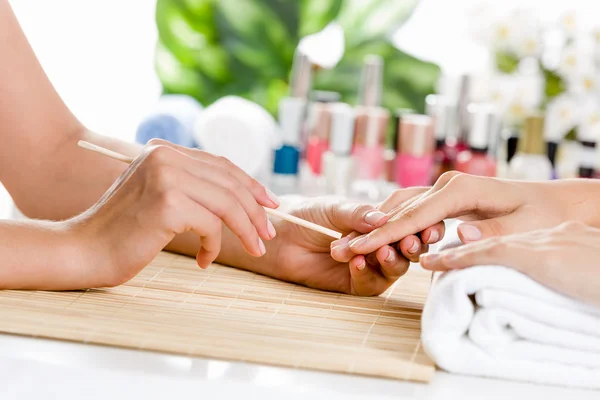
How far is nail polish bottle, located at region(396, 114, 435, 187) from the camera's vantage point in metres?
1.95

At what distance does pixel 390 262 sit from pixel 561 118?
1.25m

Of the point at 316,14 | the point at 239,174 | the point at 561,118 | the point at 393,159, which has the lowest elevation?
the point at 393,159

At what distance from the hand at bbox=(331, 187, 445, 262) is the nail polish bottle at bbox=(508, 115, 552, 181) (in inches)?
40.9

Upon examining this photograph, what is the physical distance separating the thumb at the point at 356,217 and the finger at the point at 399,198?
28 mm

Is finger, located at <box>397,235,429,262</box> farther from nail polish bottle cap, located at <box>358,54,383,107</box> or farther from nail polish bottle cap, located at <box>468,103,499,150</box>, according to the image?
nail polish bottle cap, located at <box>358,54,383,107</box>

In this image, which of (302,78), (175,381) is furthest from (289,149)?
(175,381)

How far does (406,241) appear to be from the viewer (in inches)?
35.9

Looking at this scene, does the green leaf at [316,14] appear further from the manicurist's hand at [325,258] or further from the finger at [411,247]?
the finger at [411,247]

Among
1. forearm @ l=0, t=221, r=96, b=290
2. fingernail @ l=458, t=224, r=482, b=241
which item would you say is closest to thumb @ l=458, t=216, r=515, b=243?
fingernail @ l=458, t=224, r=482, b=241

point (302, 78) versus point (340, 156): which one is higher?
point (302, 78)

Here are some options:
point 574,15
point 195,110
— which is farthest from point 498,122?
point 195,110

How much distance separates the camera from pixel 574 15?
2.04 m

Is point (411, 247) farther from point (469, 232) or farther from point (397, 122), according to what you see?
point (397, 122)

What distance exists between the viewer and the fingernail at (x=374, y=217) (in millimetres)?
932
